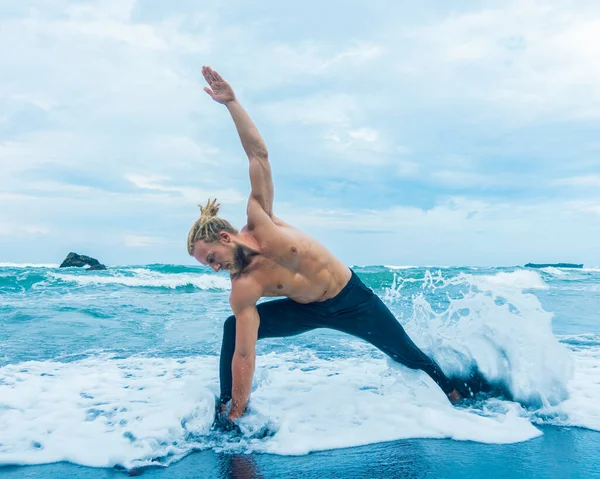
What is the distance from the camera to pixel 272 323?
12.5 ft

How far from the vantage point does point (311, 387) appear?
14.2 ft

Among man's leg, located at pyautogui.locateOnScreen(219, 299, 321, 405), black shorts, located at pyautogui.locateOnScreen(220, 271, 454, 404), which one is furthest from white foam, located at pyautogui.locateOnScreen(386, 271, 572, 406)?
man's leg, located at pyautogui.locateOnScreen(219, 299, 321, 405)

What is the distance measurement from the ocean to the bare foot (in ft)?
0.38

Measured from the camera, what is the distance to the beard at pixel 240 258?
3.33 meters

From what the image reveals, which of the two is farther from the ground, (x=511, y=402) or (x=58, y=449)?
(x=511, y=402)

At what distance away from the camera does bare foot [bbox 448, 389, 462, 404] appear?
3963 millimetres

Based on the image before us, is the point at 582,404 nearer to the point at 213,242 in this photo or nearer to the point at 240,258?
the point at 240,258

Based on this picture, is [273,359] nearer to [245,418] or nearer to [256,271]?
[245,418]

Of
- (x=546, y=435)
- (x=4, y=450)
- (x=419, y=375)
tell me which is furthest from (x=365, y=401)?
(x=4, y=450)

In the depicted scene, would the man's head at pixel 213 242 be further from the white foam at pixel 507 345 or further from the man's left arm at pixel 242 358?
the white foam at pixel 507 345

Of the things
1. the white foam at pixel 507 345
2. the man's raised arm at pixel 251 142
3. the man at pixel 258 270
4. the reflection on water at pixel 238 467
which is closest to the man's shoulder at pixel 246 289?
the man at pixel 258 270

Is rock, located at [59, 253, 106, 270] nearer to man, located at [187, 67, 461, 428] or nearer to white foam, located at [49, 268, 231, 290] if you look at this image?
white foam, located at [49, 268, 231, 290]

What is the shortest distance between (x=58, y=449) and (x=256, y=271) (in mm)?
1590

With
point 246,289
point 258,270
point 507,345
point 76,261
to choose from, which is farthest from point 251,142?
point 76,261
